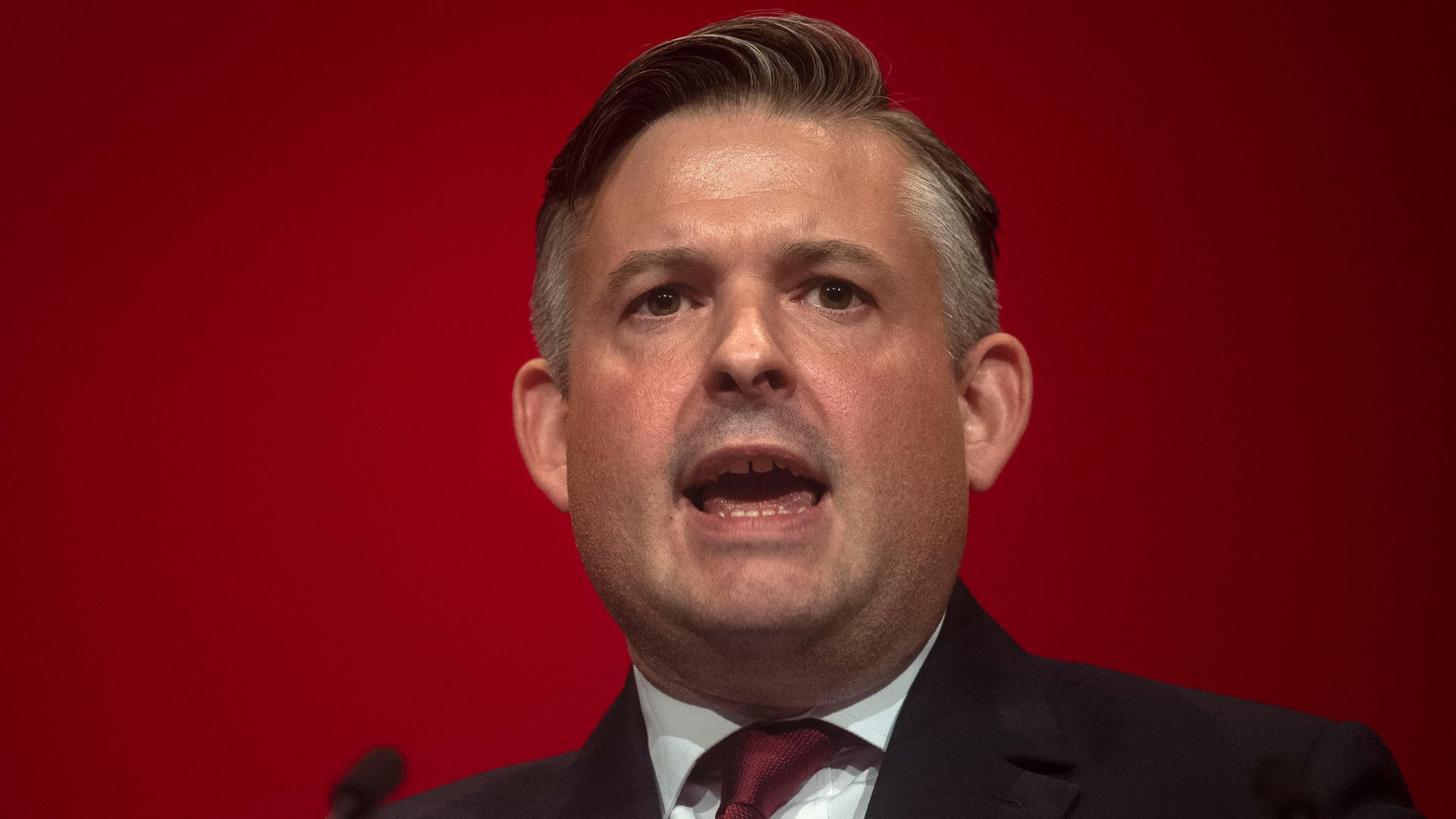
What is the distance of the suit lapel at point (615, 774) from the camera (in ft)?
5.08

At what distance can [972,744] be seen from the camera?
1454mm

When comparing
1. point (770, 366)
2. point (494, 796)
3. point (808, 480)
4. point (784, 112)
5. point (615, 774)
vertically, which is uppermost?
point (784, 112)

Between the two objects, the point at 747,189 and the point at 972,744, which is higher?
the point at 747,189

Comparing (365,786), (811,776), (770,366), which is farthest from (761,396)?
(365,786)

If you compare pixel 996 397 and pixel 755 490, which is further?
pixel 996 397

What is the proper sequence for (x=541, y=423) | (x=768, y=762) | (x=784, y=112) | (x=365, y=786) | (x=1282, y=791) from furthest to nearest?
(x=541, y=423), (x=784, y=112), (x=768, y=762), (x=365, y=786), (x=1282, y=791)

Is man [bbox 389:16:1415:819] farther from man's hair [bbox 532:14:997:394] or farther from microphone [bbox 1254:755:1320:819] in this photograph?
microphone [bbox 1254:755:1320:819]

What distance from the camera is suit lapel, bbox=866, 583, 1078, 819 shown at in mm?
1398

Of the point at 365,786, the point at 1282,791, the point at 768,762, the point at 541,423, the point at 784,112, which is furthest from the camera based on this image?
the point at 541,423

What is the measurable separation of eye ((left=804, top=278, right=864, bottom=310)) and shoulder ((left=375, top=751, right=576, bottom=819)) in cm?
70

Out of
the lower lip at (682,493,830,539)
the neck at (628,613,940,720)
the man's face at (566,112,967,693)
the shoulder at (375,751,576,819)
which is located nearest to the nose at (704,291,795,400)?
the man's face at (566,112,967,693)

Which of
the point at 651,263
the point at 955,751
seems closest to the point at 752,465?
the point at 651,263

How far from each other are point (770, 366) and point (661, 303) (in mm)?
201

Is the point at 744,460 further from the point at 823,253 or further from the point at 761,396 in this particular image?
the point at 823,253
